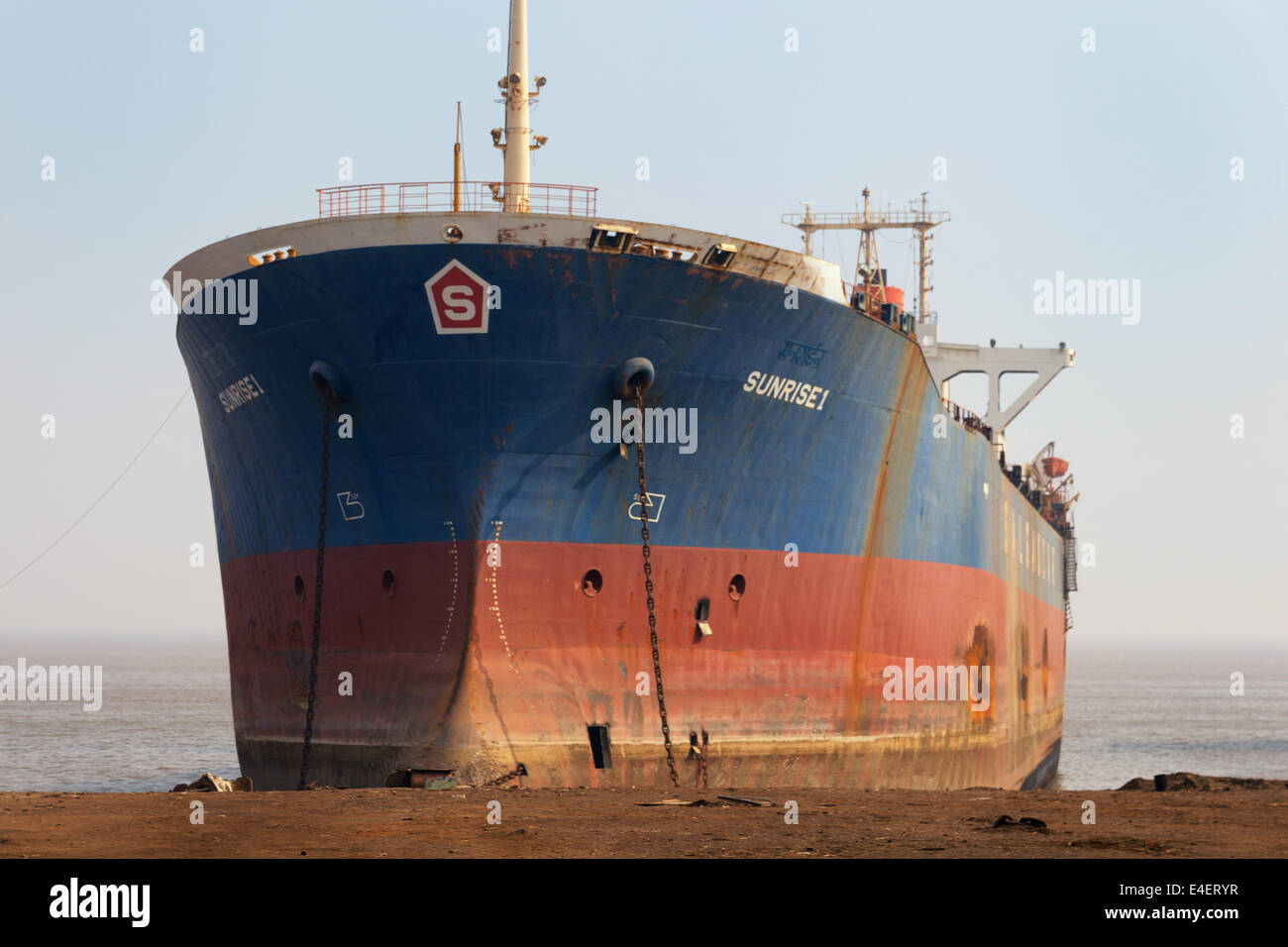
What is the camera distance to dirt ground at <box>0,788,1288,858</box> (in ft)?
32.8

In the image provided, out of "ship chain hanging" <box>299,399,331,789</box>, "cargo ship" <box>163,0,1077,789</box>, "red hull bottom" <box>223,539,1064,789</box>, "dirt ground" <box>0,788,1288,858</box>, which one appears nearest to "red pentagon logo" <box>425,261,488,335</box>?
"cargo ship" <box>163,0,1077,789</box>

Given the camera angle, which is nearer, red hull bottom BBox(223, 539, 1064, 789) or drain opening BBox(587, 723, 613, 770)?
red hull bottom BBox(223, 539, 1064, 789)

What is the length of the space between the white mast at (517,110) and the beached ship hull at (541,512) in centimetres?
402

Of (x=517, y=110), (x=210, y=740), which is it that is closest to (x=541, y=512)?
(x=517, y=110)

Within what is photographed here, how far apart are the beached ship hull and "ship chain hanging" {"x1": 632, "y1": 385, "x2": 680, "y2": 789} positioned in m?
0.16

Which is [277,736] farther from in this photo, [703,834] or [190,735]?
[190,735]

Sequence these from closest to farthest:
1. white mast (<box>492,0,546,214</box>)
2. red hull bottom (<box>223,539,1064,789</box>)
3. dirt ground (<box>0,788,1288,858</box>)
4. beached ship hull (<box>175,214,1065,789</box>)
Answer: dirt ground (<box>0,788,1288,858</box>)
red hull bottom (<box>223,539,1064,789</box>)
beached ship hull (<box>175,214,1065,789</box>)
white mast (<box>492,0,546,214</box>)

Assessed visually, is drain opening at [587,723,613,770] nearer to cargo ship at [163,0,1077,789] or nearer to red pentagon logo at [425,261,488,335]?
cargo ship at [163,0,1077,789]

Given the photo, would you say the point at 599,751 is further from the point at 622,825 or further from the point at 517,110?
the point at 517,110

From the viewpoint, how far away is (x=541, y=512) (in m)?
16.8

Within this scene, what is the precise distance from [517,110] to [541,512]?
7135 millimetres

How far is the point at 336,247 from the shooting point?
17.0 meters
